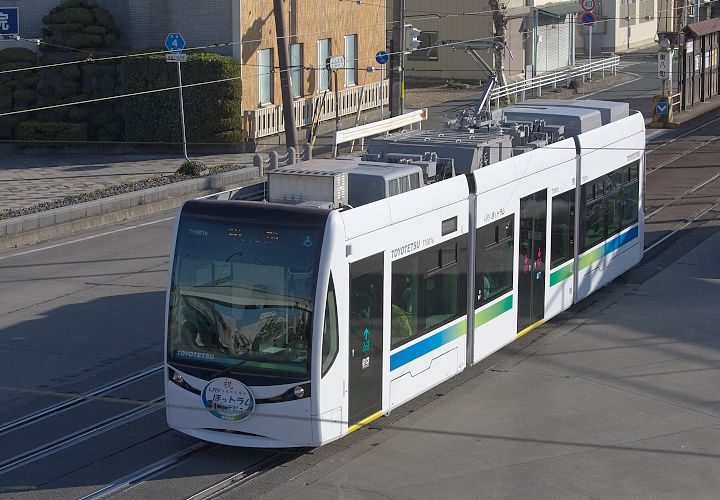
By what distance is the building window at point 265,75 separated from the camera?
36.9 meters

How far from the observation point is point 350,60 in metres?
42.6

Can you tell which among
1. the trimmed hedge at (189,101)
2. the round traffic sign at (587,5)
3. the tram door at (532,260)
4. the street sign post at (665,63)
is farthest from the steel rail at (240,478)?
the round traffic sign at (587,5)

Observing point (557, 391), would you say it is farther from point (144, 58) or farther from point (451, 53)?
point (451, 53)

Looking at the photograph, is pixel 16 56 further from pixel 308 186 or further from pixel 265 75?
pixel 308 186

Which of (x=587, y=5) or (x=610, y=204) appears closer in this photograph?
(x=610, y=204)

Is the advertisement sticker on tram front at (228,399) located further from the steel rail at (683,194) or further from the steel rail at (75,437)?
the steel rail at (683,194)

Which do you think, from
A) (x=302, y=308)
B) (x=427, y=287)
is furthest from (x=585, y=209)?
(x=302, y=308)

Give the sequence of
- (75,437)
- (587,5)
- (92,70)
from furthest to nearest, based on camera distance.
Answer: (587,5) → (92,70) → (75,437)

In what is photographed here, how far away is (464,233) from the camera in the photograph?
1401 cm

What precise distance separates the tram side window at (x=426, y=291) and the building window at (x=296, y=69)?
25.3 metres

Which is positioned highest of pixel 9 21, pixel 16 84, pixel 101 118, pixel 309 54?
pixel 9 21

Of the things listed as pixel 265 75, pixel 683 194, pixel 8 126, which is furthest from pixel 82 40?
pixel 683 194

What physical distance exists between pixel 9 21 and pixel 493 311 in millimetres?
25248

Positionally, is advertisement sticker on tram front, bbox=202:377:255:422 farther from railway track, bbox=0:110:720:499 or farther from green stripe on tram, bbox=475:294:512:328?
green stripe on tram, bbox=475:294:512:328
